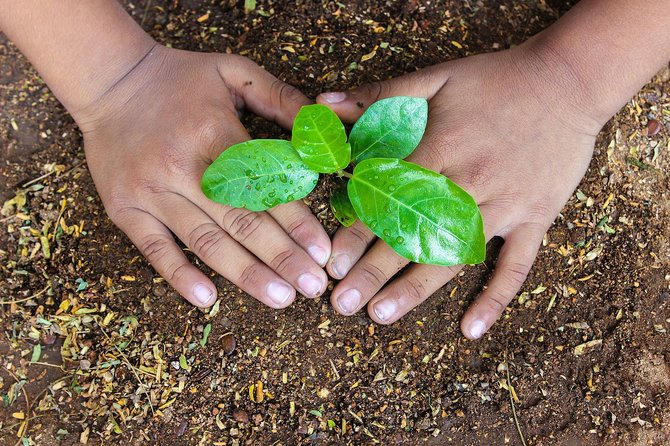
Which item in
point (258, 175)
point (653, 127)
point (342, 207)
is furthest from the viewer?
point (653, 127)

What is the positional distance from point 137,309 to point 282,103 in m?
0.72

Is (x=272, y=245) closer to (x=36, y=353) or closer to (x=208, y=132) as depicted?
(x=208, y=132)

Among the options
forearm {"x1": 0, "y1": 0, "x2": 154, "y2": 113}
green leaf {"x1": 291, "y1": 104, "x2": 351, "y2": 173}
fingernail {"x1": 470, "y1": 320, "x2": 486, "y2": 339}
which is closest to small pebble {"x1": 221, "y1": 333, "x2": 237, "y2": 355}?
green leaf {"x1": 291, "y1": 104, "x2": 351, "y2": 173}

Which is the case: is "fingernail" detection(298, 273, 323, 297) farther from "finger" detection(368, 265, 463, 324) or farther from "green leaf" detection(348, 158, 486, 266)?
"green leaf" detection(348, 158, 486, 266)

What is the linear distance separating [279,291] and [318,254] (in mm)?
145

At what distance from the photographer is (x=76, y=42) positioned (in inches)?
68.9

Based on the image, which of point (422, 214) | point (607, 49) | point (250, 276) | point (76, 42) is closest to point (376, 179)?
point (422, 214)

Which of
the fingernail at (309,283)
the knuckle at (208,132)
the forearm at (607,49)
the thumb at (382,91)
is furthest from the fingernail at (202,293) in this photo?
the forearm at (607,49)

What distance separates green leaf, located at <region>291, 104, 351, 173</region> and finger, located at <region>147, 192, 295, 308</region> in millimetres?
392

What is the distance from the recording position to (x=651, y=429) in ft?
5.40

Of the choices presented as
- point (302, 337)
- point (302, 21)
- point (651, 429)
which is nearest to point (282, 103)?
point (302, 21)

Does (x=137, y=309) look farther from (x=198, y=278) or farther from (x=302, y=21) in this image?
(x=302, y=21)

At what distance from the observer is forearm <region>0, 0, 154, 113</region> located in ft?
5.60

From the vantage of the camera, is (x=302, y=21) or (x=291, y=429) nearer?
(x=291, y=429)
